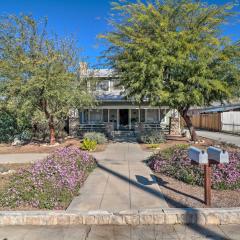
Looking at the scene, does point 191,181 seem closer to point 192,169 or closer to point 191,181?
point 191,181

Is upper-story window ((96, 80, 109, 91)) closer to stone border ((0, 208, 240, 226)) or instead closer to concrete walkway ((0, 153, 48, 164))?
concrete walkway ((0, 153, 48, 164))

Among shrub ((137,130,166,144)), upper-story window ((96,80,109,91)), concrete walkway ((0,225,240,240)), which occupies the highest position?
upper-story window ((96,80,109,91))

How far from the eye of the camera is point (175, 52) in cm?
1591

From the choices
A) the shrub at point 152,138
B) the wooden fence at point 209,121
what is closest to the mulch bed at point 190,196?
the shrub at point 152,138

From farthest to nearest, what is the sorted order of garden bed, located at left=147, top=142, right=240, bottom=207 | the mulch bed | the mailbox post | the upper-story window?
the upper-story window, garden bed, located at left=147, top=142, right=240, bottom=207, the mulch bed, the mailbox post

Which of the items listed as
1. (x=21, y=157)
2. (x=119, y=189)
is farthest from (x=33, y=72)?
(x=119, y=189)

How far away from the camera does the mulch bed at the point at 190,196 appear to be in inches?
272

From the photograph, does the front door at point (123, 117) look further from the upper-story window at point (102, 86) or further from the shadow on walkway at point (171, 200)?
the shadow on walkway at point (171, 200)

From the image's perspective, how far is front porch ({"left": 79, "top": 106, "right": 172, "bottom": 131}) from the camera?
95.0ft

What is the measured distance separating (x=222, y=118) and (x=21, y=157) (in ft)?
77.4

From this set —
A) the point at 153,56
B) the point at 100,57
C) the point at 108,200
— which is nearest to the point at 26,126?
the point at 100,57

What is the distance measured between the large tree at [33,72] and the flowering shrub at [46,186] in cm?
772

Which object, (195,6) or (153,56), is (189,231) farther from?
(195,6)

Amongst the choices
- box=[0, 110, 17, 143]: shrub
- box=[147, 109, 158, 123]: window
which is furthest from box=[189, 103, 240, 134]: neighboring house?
box=[0, 110, 17, 143]: shrub
